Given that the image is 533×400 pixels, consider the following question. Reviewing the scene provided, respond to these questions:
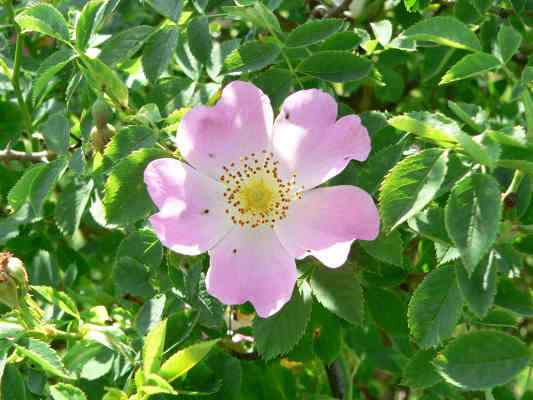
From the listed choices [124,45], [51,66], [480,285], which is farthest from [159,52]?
[480,285]

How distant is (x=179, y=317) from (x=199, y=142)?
26 centimetres

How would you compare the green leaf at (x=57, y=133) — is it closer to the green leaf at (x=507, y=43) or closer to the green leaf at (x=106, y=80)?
the green leaf at (x=106, y=80)

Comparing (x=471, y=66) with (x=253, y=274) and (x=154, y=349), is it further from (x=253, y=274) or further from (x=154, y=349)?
(x=154, y=349)

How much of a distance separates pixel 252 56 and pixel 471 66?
0.30 m

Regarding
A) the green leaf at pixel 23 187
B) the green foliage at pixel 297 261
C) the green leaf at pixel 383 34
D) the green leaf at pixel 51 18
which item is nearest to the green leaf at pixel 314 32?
the green foliage at pixel 297 261

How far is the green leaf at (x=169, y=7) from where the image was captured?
1.27m

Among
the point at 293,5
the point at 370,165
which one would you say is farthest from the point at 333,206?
the point at 293,5

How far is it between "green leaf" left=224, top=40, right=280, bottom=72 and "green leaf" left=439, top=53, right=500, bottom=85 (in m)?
0.25

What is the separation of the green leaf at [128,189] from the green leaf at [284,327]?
219mm

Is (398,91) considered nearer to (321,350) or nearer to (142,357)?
(321,350)

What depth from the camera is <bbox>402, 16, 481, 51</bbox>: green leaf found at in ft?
3.57

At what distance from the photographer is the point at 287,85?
4.03 ft

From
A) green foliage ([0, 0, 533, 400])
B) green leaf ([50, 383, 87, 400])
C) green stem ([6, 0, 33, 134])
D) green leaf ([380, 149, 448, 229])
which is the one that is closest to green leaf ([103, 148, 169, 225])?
green foliage ([0, 0, 533, 400])

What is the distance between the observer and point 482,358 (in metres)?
1.04
